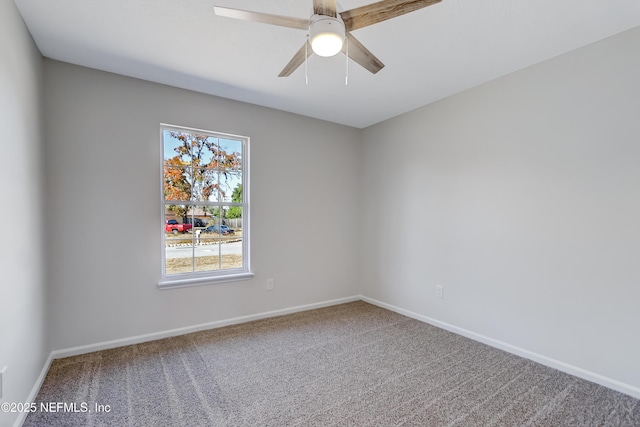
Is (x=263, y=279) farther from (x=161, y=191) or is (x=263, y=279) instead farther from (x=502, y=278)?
(x=502, y=278)

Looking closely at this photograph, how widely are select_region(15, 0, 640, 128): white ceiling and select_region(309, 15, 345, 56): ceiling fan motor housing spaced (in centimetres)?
57

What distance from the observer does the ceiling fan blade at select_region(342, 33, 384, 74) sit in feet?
5.34

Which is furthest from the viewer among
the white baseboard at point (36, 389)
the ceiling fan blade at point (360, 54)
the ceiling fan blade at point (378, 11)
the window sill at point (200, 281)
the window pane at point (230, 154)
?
the window pane at point (230, 154)

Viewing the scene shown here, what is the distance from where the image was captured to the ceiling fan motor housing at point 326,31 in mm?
1424

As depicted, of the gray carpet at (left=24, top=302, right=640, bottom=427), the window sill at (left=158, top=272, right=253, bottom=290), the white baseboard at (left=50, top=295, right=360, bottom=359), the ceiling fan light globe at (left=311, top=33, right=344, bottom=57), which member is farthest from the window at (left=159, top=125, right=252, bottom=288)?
the ceiling fan light globe at (left=311, top=33, right=344, bottom=57)

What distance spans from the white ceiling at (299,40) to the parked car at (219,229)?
4.82 ft

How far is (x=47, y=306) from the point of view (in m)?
2.44

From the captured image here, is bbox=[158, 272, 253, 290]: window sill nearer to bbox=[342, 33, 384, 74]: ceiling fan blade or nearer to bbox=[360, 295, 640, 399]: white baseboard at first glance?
bbox=[360, 295, 640, 399]: white baseboard

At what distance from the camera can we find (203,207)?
3285 mm

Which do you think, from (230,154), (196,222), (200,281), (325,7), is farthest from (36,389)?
(325,7)

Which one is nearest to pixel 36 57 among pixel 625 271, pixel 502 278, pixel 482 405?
pixel 482 405

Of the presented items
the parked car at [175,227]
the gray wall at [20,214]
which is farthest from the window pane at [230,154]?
the gray wall at [20,214]

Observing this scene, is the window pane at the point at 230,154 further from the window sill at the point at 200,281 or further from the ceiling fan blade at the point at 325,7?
the ceiling fan blade at the point at 325,7

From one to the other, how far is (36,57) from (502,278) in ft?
14.4
